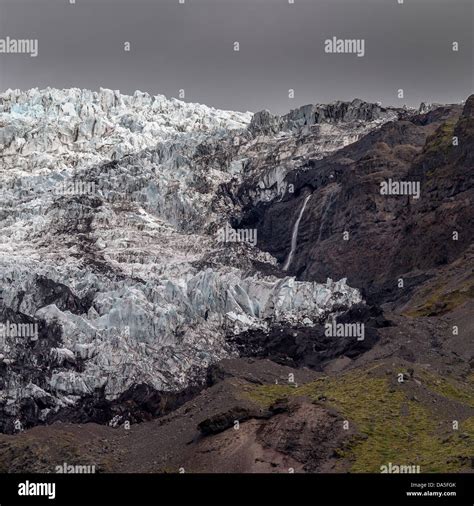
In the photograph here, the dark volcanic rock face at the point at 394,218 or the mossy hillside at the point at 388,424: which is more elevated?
the dark volcanic rock face at the point at 394,218

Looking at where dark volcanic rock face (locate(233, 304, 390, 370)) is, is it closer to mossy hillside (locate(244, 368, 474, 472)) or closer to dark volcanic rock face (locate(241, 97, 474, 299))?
mossy hillside (locate(244, 368, 474, 472))

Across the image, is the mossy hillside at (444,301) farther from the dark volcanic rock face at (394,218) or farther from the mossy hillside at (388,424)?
the mossy hillside at (388,424)

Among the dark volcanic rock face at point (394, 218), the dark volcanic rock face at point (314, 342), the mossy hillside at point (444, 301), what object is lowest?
the dark volcanic rock face at point (314, 342)

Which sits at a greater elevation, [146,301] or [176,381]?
[146,301]

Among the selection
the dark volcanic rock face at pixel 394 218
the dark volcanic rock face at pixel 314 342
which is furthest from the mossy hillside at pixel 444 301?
the dark volcanic rock face at pixel 394 218

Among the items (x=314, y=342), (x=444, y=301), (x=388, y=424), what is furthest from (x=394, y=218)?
(x=388, y=424)

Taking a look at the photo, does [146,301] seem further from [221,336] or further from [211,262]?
[211,262]

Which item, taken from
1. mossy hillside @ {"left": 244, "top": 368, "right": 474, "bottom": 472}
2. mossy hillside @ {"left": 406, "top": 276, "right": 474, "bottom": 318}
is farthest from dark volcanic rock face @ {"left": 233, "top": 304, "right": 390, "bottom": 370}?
mossy hillside @ {"left": 244, "top": 368, "right": 474, "bottom": 472}

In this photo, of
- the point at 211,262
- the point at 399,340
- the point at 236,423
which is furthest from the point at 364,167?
the point at 236,423
